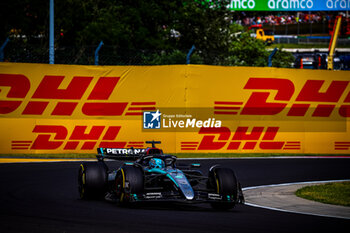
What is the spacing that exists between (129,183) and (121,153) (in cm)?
207

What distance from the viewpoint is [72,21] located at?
33.8m

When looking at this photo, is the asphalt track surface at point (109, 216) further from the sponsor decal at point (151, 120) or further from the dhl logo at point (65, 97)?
the sponsor decal at point (151, 120)

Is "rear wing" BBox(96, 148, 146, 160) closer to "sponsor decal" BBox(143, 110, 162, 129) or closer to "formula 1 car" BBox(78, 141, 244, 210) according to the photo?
"formula 1 car" BBox(78, 141, 244, 210)

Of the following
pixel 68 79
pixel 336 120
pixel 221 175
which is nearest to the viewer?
pixel 221 175

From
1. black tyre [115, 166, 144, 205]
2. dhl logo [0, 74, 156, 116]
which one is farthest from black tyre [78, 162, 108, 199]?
dhl logo [0, 74, 156, 116]

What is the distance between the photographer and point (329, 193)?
42.6 ft

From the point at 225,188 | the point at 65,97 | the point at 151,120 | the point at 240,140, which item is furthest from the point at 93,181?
the point at 240,140

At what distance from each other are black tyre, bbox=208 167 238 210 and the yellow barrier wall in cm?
907

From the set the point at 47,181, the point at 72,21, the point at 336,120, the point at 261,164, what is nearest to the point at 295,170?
the point at 261,164

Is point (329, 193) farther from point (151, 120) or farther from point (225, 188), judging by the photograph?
point (151, 120)

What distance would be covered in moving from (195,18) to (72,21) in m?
6.50

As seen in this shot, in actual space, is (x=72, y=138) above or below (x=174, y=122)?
below

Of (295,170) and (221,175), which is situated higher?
(221,175)

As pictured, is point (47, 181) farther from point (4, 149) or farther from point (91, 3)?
point (91, 3)
